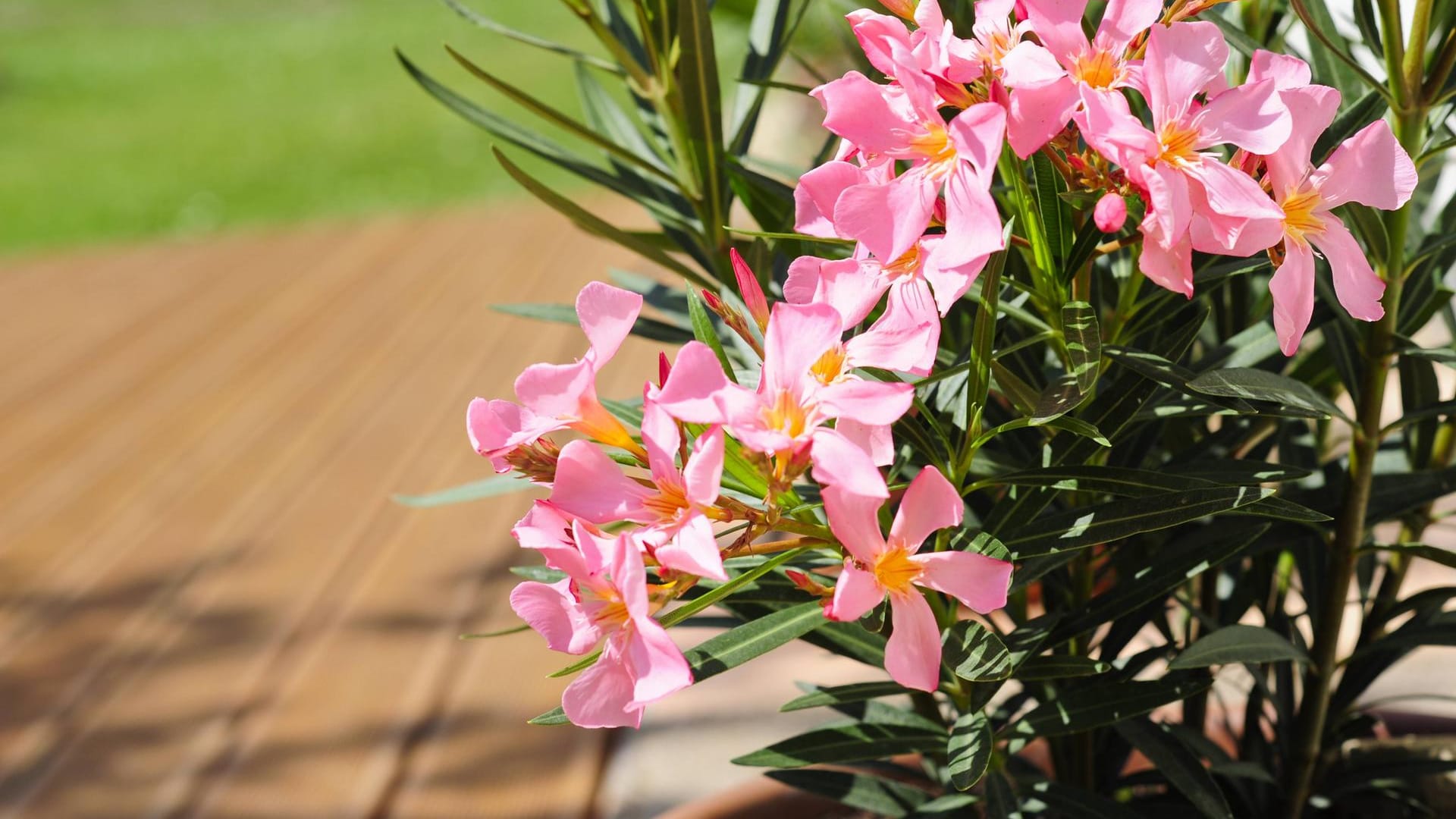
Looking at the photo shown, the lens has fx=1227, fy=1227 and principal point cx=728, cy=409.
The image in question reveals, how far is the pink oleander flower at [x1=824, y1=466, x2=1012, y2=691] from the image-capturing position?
1.53ft

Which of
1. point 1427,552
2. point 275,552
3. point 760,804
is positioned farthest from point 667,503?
point 275,552

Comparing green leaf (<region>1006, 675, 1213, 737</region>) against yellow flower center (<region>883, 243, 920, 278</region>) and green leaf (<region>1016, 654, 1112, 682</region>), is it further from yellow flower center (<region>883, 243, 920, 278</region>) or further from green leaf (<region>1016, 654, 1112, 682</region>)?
yellow flower center (<region>883, 243, 920, 278</region>)

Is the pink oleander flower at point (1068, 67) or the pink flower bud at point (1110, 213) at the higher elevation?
the pink oleander flower at point (1068, 67)

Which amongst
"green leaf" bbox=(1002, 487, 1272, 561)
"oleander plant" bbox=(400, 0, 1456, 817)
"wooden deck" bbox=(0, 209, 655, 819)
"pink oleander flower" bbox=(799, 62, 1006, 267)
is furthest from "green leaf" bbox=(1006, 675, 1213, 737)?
"wooden deck" bbox=(0, 209, 655, 819)

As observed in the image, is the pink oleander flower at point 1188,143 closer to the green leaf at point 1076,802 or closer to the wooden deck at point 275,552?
the green leaf at point 1076,802

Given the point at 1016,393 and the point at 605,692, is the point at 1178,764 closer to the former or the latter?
the point at 1016,393

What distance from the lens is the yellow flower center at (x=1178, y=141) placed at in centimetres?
46

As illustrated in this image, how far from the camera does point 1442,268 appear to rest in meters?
0.76

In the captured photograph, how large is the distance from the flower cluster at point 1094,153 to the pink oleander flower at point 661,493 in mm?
91

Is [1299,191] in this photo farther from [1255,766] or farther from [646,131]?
[646,131]

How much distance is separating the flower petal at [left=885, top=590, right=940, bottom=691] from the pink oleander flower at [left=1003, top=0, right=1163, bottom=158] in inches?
7.1

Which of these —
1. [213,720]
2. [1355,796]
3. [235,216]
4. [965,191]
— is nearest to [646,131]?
[965,191]

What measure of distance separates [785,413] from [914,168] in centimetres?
11

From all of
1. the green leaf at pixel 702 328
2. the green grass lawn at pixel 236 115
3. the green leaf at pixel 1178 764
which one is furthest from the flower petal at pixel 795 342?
the green grass lawn at pixel 236 115
